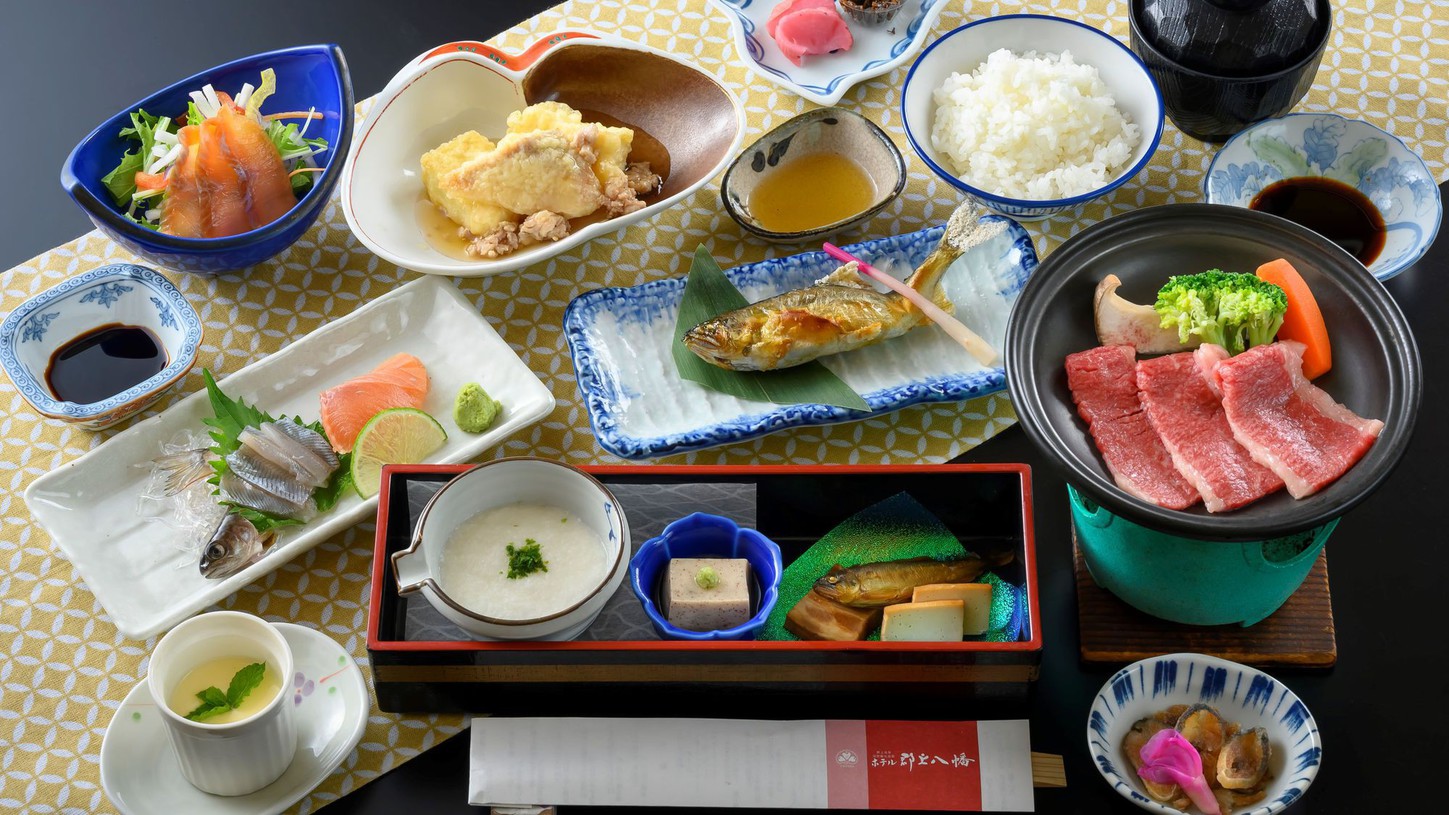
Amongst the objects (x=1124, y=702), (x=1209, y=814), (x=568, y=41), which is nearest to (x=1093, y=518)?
(x=1124, y=702)

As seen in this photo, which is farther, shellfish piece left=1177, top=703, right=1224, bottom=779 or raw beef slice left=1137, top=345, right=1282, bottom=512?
shellfish piece left=1177, top=703, right=1224, bottom=779

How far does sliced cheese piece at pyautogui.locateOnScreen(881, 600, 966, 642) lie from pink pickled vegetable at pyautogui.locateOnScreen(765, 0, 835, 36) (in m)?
1.64

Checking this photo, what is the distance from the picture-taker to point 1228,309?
90.3 inches

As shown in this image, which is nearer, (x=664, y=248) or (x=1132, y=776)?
(x=1132, y=776)

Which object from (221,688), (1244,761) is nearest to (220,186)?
(221,688)

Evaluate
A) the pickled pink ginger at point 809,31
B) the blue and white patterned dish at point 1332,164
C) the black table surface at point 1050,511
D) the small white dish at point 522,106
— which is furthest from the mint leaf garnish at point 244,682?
the blue and white patterned dish at point 1332,164

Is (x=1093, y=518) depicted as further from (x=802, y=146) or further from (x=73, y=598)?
(x=73, y=598)

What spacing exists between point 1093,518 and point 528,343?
131 cm

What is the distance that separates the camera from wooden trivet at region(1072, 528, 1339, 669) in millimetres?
2549

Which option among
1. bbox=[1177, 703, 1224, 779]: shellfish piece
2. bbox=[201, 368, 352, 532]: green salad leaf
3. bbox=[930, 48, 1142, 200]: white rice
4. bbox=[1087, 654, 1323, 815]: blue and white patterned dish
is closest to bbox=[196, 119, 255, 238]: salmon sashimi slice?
bbox=[201, 368, 352, 532]: green salad leaf

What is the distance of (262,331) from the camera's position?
121 inches

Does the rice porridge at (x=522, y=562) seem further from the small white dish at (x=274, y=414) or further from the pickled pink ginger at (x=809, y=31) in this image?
the pickled pink ginger at (x=809, y=31)

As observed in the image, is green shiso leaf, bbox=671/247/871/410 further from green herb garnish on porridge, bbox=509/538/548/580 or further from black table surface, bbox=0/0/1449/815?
green herb garnish on porridge, bbox=509/538/548/580

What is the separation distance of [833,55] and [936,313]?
87 centimetres
